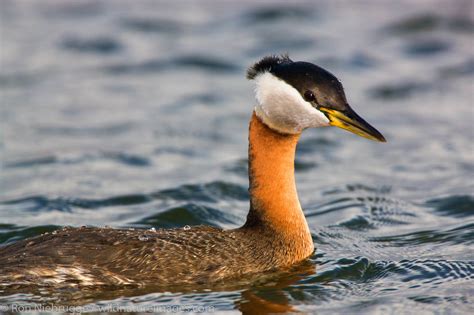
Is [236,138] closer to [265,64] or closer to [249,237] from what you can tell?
[265,64]

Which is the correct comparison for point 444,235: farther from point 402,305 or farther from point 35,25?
point 35,25

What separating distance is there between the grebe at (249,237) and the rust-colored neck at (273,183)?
12mm

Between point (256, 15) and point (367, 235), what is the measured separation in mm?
15469

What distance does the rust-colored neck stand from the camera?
11.6 m

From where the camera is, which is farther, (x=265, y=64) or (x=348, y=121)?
(x=265, y=64)

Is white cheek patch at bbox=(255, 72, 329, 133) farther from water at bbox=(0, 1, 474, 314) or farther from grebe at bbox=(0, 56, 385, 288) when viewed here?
water at bbox=(0, 1, 474, 314)

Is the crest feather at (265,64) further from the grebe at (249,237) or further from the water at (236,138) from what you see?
the water at (236,138)

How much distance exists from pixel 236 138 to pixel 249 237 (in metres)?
7.33

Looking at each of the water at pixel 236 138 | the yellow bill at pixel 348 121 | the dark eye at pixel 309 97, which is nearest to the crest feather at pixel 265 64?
the dark eye at pixel 309 97

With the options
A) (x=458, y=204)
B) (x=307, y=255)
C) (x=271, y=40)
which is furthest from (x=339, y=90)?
(x=271, y=40)

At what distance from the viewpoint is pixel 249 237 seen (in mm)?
11477

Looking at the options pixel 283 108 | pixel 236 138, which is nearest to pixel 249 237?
pixel 283 108

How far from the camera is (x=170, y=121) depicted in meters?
19.8

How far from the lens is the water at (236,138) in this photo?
11578 mm
